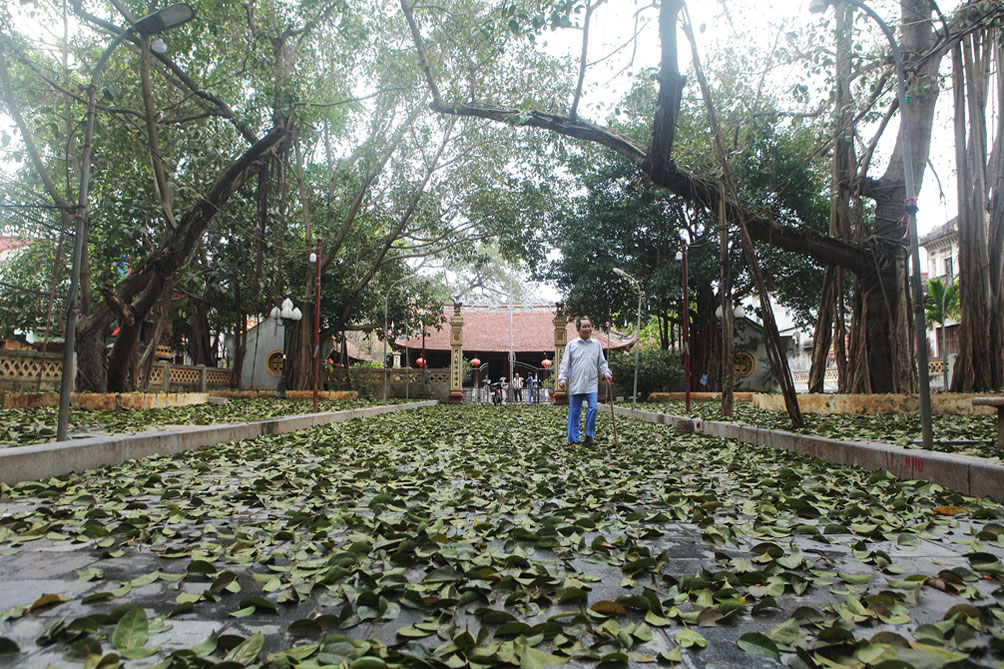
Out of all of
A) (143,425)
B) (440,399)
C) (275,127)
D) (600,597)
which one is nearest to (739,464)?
A: (600,597)

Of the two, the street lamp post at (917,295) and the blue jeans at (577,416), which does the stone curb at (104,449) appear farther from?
the street lamp post at (917,295)

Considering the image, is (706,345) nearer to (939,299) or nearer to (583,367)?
(939,299)

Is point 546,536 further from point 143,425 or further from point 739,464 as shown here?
point 143,425

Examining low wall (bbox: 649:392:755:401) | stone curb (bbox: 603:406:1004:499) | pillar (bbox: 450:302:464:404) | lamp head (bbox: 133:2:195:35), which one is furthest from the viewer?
pillar (bbox: 450:302:464:404)

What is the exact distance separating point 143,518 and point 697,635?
2.82 meters

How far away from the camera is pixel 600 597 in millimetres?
2387

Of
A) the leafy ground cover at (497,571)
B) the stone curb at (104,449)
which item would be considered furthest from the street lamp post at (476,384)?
the leafy ground cover at (497,571)

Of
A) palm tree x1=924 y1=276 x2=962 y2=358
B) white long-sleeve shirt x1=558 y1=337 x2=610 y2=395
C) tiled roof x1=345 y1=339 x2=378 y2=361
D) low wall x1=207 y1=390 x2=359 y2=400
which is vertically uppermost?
palm tree x1=924 y1=276 x2=962 y2=358

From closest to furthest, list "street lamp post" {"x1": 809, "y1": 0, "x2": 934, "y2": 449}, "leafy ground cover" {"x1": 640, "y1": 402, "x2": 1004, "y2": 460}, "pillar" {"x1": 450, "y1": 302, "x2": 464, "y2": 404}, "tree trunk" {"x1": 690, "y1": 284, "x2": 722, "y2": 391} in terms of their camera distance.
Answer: "street lamp post" {"x1": 809, "y1": 0, "x2": 934, "y2": 449}
"leafy ground cover" {"x1": 640, "y1": 402, "x2": 1004, "y2": 460}
"tree trunk" {"x1": 690, "y1": 284, "x2": 722, "y2": 391}
"pillar" {"x1": 450, "y1": 302, "x2": 464, "y2": 404}

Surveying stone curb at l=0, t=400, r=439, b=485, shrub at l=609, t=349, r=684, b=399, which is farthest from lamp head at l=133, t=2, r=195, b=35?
shrub at l=609, t=349, r=684, b=399

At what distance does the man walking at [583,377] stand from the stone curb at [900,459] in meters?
1.95

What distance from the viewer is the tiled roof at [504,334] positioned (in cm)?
3142

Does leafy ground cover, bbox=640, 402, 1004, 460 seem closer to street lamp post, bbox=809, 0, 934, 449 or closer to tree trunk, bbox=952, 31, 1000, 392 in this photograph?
street lamp post, bbox=809, 0, 934, 449

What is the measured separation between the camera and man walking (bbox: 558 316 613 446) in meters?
7.93
